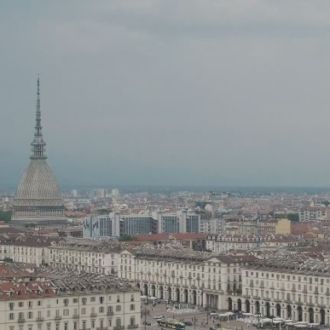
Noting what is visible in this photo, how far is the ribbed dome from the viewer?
145875 mm

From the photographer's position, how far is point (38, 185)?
481ft

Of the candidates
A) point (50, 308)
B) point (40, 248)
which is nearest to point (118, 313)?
point (50, 308)

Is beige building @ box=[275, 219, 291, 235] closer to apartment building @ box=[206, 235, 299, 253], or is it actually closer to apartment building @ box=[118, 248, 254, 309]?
apartment building @ box=[206, 235, 299, 253]

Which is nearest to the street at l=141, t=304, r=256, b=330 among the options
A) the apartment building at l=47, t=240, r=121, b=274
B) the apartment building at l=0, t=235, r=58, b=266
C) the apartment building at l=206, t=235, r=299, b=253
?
the apartment building at l=47, t=240, r=121, b=274

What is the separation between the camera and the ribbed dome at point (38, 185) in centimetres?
14588

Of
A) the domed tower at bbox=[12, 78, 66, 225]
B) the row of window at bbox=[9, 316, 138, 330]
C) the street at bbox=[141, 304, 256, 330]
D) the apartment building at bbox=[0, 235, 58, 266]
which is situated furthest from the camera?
the domed tower at bbox=[12, 78, 66, 225]

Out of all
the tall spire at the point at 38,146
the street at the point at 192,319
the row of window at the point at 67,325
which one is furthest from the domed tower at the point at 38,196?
the row of window at the point at 67,325

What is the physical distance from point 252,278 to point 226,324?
8.25 meters

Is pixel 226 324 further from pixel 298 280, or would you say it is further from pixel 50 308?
pixel 50 308

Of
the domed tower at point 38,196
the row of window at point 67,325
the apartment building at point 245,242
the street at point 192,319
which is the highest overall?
the domed tower at point 38,196

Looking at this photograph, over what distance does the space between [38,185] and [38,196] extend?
1766mm

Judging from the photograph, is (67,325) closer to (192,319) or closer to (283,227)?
(192,319)

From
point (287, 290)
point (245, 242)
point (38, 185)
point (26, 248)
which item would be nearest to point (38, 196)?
point (38, 185)

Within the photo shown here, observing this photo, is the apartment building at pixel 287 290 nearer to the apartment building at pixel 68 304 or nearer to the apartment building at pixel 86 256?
the apartment building at pixel 68 304
